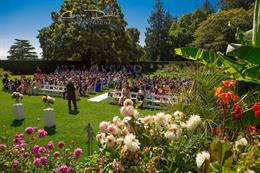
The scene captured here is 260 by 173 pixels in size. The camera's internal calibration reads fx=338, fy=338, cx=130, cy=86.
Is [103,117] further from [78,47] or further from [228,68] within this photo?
[78,47]

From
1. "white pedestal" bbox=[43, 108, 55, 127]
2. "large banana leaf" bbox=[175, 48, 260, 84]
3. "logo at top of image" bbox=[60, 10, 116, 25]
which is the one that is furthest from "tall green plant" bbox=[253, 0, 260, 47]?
"logo at top of image" bbox=[60, 10, 116, 25]

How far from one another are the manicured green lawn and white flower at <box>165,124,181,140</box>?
6.67 m

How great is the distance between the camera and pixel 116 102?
68.1ft

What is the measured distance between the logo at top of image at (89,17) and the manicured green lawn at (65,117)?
29127 mm

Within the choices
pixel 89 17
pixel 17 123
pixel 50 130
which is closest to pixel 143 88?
pixel 17 123

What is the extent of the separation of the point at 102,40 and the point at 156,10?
37292 millimetres

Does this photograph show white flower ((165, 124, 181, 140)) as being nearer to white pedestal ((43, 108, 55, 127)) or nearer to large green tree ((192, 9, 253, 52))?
white pedestal ((43, 108, 55, 127))

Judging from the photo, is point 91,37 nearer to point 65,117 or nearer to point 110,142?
point 65,117

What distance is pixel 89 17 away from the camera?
165 ft

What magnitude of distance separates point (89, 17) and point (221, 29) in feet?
62.8

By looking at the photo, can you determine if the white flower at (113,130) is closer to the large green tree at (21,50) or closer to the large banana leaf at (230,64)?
the large banana leaf at (230,64)

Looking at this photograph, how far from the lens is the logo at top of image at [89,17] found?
4944 centimetres

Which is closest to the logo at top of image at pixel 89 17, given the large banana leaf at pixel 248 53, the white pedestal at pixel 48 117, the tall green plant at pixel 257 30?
the white pedestal at pixel 48 117

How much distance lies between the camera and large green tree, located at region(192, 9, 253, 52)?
141 ft
